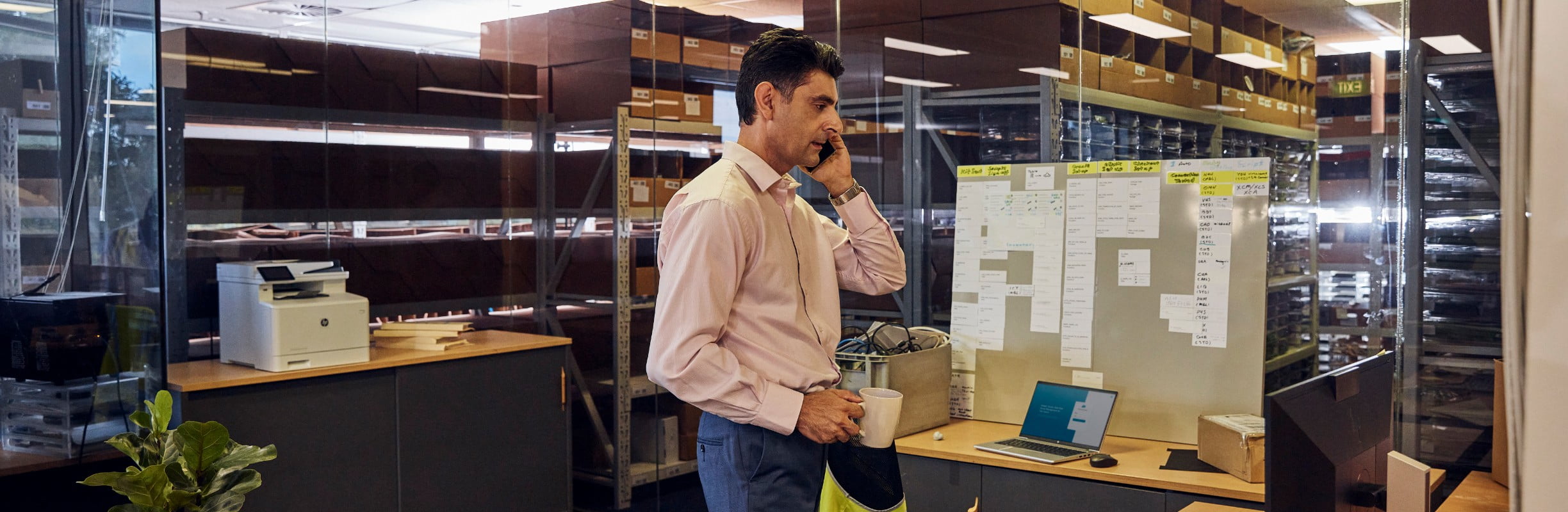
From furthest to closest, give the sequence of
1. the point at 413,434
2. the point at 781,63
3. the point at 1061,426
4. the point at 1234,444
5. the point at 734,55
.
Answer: the point at 734,55 → the point at 413,434 → the point at 1061,426 → the point at 1234,444 → the point at 781,63

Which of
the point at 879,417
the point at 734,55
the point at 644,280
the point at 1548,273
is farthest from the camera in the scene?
the point at 734,55

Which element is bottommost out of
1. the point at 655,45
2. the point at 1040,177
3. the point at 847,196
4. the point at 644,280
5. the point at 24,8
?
the point at 644,280

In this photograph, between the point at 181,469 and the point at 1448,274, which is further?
the point at 1448,274

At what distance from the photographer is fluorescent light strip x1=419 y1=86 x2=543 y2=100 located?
4.25 m

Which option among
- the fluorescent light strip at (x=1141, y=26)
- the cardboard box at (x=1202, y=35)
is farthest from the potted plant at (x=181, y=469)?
the cardboard box at (x=1202, y=35)

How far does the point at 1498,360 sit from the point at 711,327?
186cm

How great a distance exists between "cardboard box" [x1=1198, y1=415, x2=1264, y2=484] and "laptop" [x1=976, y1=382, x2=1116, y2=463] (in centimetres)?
24

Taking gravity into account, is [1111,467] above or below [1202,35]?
below

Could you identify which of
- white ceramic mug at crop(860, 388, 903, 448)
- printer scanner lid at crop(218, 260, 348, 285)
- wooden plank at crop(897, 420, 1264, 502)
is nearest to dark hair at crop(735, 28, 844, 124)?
white ceramic mug at crop(860, 388, 903, 448)

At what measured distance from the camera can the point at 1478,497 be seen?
2.18 meters

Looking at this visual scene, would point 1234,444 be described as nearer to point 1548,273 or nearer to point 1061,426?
point 1061,426

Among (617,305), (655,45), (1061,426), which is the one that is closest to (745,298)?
(1061,426)

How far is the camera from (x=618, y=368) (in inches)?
173

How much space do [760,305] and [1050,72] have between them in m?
1.95
